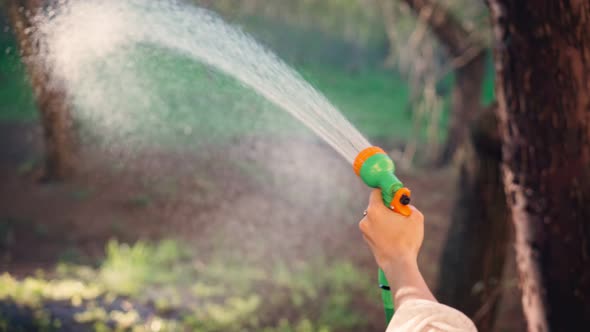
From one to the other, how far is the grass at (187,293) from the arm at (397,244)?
11.3 feet

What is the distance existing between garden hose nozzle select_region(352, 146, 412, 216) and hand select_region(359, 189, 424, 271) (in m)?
0.02

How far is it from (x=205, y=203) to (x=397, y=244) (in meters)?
7.42

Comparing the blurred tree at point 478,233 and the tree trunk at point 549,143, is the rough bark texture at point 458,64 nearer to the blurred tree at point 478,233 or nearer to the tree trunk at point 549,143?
the blurred tree at point 478,233

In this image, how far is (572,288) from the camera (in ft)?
9.53

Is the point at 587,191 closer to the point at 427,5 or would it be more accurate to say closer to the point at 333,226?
the point at 427,5

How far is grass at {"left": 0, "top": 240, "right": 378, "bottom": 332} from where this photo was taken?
512cm

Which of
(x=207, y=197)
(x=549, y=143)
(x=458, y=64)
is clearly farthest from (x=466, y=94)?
(x=549, y=143)

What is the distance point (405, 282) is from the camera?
5.77 ft

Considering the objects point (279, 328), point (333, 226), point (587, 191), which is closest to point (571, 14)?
point (587, 191)

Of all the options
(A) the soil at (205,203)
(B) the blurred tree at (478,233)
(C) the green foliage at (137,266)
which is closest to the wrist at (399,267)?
(B) the blurred tree at (478,233)

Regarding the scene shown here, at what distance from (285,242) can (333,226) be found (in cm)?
85

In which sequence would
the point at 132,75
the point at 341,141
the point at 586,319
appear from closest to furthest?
1. the point at 341,141
2. the point at 586,319
3. the point at 132,75

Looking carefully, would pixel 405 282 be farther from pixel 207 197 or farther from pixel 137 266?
pixel 207 197

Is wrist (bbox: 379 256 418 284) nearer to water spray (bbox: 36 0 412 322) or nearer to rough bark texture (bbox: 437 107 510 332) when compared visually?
water spray (bbox: 36 0 412 322)
